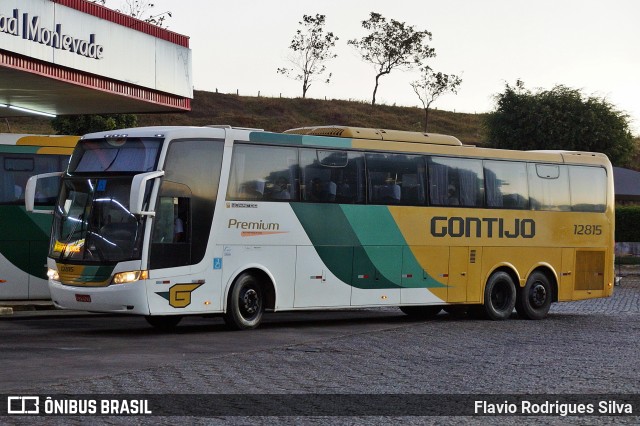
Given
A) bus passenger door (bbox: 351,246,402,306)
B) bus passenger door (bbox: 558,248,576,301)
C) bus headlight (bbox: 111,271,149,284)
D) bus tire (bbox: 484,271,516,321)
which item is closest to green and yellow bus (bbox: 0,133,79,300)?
bus headlight (bbox: 111,271,149,284)

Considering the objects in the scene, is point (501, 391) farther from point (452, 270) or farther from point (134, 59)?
point (134, 59)

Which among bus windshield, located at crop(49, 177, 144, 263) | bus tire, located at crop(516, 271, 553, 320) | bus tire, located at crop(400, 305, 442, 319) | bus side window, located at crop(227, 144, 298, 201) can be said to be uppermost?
bus side window, located at crop(227, 144, 298, 201)

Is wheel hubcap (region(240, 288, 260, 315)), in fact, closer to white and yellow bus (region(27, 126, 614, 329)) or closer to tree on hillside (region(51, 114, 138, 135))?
white and yellow bus (region(27, 126, 614, 329))

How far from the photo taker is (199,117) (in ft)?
325

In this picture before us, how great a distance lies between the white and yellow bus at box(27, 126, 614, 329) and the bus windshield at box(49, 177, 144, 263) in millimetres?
22

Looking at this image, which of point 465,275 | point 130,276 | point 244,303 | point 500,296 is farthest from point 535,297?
point 130,276

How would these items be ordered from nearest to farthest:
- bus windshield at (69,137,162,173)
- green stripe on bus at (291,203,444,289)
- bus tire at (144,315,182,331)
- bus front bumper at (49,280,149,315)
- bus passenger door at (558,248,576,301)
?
bus front bumper at (49,280,149,315) → bus windshield at (69,137,162,173) → bus tire at (144,315,182,331) → green stripe on bus at (291,203,444,289) → bus passenger door at (558,248,576,301)

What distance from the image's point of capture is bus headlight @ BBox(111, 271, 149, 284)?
18062mm

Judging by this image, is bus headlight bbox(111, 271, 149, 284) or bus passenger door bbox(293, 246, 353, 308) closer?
bus headlight bbox(111, 271, 149, 284)

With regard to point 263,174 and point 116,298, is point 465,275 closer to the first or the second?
point 263,174

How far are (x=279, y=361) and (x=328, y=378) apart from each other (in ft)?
5.83

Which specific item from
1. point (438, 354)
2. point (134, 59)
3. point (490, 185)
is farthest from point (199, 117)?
point (438, 354)

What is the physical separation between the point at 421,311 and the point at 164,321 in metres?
6.97

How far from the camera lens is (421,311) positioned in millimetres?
25484
